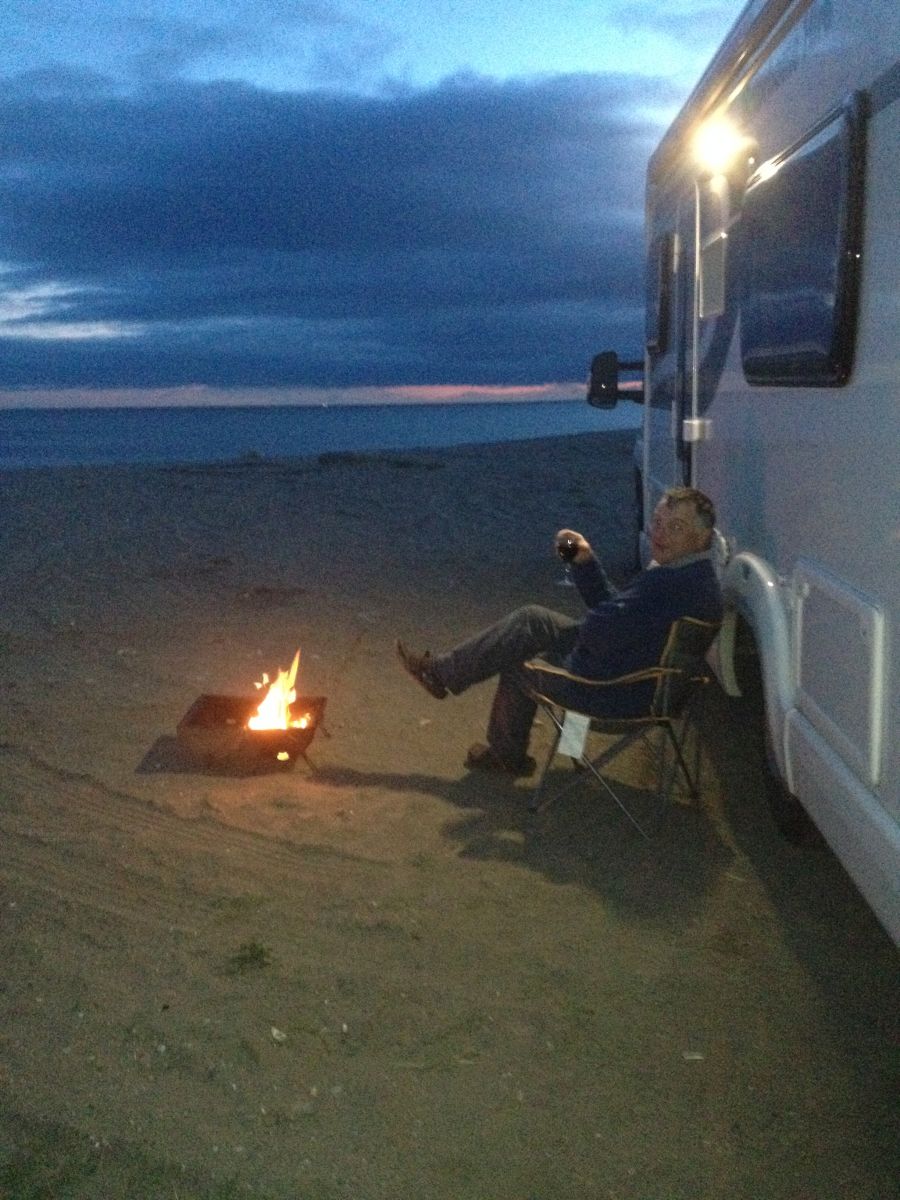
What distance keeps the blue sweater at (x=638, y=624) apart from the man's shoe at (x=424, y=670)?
66 cm

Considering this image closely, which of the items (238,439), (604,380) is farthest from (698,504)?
(238,439)

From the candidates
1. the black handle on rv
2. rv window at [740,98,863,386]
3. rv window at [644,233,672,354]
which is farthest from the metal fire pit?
the black handle on rv

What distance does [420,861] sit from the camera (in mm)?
4223

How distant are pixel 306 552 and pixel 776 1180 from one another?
27.8 feet

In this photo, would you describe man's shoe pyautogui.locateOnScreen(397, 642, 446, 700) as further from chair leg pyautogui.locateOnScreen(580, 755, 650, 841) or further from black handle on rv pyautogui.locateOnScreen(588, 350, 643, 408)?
black handle on rv pyautogui.locateOnScreen(588, 350, 643, 408)

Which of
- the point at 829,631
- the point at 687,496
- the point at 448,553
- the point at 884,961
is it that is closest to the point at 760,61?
the point at 687,496

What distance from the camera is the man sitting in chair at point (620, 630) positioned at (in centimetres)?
428

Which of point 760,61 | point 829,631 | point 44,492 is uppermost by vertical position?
point 760,61

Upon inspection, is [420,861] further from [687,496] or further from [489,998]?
[687,496]

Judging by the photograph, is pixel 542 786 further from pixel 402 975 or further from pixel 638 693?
pixel 402 975

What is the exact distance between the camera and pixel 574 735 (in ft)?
14.6

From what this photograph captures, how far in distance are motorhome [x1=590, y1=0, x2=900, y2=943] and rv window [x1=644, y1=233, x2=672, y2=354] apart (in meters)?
0.84

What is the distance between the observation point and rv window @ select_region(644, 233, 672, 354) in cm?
595

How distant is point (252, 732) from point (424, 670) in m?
0.74
